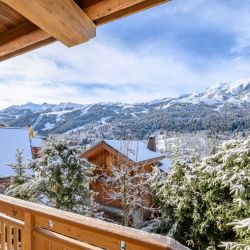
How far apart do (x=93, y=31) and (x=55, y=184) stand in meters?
6.50

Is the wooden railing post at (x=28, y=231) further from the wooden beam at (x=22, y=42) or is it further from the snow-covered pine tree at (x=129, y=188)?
the snow-covered pine tree at (x=129, y=188)

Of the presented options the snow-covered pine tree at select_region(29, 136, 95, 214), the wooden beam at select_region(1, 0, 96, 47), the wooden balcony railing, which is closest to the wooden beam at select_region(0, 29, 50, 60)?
the wooden beam at select_region(1, 0, 96, 47)

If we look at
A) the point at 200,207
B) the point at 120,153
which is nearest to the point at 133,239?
the point at 200,207

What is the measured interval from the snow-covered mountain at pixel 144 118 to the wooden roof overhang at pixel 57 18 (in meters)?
10.9

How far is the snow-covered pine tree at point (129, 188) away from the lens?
10.4 metres

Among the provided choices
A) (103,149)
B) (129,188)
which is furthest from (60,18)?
(103,149)

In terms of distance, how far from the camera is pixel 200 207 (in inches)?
263

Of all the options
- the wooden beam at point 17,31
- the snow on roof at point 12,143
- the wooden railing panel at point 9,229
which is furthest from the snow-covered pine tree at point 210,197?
the snow on roof at point 12,143

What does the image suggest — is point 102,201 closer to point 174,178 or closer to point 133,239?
point 174,178

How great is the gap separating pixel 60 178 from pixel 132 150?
5.72 m

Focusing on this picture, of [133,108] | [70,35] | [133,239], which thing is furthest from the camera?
[133,108]

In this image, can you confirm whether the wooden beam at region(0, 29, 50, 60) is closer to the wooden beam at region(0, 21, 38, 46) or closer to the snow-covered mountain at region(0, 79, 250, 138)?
the wooden beam at region(0, 21, 38, 46)

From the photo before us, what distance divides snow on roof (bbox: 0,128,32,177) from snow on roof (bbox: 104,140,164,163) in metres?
5.97

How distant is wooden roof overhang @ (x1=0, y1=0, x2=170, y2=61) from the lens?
131 centimetres
